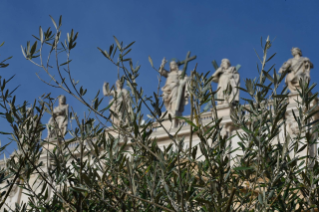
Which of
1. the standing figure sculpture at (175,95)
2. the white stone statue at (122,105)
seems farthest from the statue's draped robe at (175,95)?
the white stone statue at (122,105)

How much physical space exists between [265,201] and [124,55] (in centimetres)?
203

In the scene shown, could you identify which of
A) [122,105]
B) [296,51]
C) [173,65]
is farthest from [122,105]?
[173,65]

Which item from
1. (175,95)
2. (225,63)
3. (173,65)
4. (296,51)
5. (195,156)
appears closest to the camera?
(195,156)

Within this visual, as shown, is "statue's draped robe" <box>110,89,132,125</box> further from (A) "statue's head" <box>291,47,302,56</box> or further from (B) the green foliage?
(A) "statue's head" <box>291,47,302,56</box>

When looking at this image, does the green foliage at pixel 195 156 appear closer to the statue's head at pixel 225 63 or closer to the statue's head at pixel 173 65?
the statue's head at pixel 225 63

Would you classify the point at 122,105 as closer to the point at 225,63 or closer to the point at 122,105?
the point at 122,105

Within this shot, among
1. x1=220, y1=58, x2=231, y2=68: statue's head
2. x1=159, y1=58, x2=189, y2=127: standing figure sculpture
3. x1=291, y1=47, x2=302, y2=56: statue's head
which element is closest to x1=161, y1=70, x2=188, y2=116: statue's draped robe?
x1=159, y1=58, x2=189, y2=127: standing figure sculpture

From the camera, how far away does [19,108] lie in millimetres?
5461

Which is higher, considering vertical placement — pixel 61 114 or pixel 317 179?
pixel 61 114

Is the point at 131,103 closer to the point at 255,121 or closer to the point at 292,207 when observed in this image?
the point at 255,121

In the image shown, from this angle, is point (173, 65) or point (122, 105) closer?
point (122, 105)

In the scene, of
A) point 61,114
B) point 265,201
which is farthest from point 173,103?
point 265,201

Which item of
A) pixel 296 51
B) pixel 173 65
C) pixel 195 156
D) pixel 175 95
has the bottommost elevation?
pixel 195 156

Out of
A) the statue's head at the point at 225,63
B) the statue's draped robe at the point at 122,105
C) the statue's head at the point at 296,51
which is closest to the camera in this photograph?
the statue's draped robe at the point at 122,105
